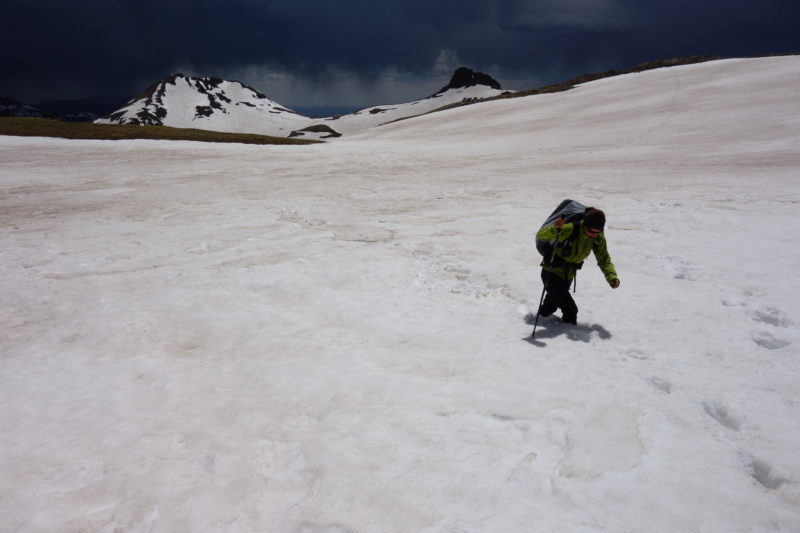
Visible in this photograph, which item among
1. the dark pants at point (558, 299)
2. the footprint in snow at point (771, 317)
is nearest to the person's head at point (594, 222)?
the dark pants at point (558, 299)

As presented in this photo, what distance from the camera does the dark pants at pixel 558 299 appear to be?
22.7 ft

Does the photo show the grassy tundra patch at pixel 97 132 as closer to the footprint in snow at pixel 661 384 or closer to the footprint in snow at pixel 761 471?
the footprint in snow at pixel 661 384

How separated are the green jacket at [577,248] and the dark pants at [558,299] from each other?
16 cm

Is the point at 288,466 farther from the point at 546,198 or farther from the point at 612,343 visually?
the point at 546,198

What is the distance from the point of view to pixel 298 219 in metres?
14.3

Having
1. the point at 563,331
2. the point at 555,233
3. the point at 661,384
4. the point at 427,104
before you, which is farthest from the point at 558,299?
the point at 427,104

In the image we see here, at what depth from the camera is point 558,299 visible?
699 cm

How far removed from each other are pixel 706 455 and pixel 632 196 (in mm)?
13853

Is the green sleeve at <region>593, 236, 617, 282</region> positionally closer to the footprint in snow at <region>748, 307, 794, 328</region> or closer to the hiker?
the hiker

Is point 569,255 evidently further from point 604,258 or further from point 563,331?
point 563,331

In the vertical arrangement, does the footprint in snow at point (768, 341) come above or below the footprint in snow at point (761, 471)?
above

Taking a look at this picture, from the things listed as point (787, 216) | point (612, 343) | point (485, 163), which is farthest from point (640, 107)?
point (612, 343)

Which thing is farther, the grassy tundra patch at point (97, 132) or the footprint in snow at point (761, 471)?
the grassy tundra patch at point (97, 132)

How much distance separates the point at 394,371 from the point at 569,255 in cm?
316
